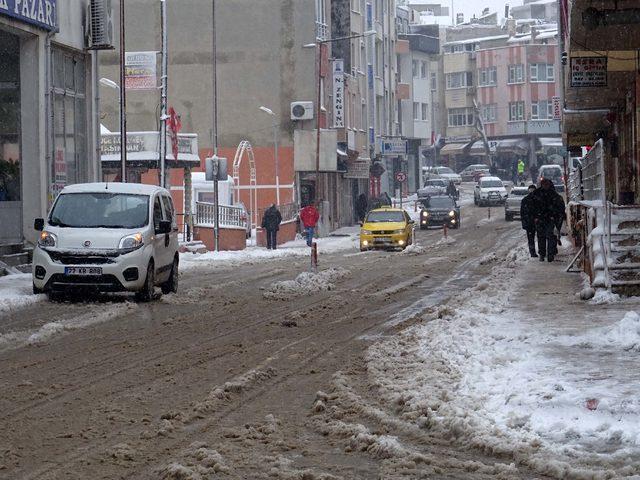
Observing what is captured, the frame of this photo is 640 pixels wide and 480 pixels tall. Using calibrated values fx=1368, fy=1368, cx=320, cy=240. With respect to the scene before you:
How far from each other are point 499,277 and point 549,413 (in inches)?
666

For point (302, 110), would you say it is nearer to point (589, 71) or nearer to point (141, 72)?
point (141, 72)

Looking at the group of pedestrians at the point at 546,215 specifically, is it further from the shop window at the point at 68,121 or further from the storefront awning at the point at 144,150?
the storefront awning at the point at 144,150

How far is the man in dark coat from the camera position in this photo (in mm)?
30125

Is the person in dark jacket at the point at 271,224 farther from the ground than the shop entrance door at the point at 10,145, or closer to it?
closer to it

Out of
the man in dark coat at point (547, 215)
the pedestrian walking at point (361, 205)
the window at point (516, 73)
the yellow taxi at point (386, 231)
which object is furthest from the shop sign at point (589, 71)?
the window at point (516, 73)

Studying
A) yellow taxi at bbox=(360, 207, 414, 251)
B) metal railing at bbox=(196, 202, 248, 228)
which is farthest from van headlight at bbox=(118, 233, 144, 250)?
yellow taxi at bbox=(360, 207, 414, 251)

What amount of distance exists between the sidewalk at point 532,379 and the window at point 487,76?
106958 millimetres

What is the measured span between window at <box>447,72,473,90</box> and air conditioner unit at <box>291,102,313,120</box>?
6886 centimetres

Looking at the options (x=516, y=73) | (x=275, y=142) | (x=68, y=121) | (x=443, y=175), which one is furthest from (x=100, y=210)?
(x=516, y=73)

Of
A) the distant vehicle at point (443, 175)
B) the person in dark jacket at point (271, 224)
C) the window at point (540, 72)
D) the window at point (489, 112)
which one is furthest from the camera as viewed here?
the window at point (489, 112)

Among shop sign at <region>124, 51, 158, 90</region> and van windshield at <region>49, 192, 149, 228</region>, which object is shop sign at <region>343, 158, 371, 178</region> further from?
van windshield at <region>49, 192, 149, 228</region>

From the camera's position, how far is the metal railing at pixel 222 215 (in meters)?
47.7

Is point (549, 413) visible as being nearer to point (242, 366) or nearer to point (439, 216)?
point (242, 366)

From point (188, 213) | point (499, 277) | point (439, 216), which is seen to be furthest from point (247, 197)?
point (499, 277)
